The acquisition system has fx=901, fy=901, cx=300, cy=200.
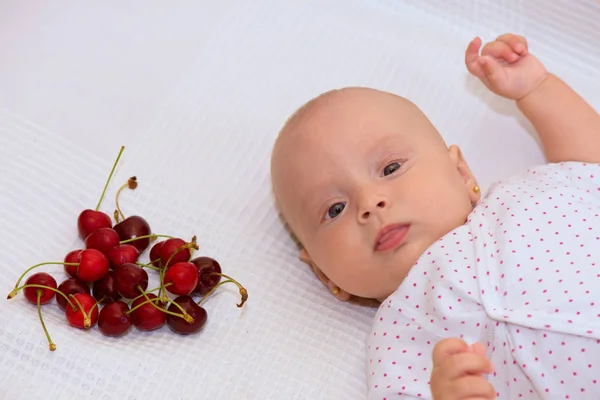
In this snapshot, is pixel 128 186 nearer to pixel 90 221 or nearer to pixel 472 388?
pixel 90 221

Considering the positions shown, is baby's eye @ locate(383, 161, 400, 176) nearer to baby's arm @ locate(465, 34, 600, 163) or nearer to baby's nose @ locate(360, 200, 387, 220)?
baby's nose @ locate(360, 200, 387, 220)

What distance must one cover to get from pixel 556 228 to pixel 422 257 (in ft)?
0.55

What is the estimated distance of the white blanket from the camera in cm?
115

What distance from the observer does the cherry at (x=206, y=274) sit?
122 cm

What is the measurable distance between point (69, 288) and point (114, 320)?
0.08 metres

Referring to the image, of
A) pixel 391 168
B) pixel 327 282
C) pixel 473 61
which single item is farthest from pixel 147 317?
pixel 473 61

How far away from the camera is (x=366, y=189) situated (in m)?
1.15

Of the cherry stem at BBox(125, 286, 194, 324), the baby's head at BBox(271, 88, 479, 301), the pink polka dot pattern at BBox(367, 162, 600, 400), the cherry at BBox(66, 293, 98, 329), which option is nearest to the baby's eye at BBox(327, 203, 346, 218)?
the baby's head at BBox(271, 88, 479, 301)

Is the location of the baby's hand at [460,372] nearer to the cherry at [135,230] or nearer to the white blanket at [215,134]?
the white blanket at [215,134]

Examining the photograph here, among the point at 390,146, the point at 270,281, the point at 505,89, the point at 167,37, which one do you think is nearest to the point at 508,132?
the point at 505,89

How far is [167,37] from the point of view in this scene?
4.96 ft

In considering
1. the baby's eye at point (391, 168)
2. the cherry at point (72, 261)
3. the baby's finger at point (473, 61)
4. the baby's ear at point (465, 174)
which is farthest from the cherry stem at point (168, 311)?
the baby's finger at point (473, 61)

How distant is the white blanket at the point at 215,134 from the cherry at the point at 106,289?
0.06 meters

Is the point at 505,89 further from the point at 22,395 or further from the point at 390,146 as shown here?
the point at 22,395
